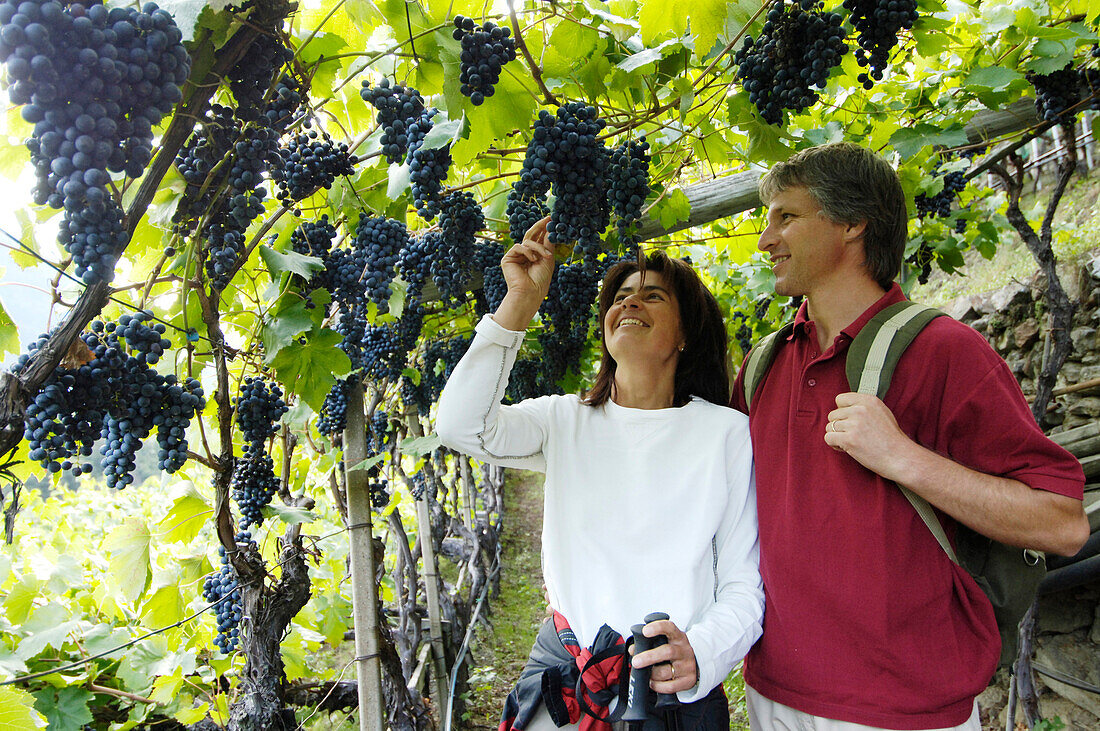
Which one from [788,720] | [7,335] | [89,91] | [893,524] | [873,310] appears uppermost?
[89,91]

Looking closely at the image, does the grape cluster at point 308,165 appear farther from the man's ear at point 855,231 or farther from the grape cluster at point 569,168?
the man's ear at point 855,231

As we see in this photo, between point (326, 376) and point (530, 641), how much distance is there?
4.37 metres

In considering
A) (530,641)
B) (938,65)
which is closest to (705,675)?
(938,65)

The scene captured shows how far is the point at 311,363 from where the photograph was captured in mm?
2006

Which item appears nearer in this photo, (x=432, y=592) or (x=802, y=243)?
(x=802, y=243)

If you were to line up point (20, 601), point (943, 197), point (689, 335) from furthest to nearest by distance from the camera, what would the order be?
point (943, 197) < point (20, 601) < point (689, 335)

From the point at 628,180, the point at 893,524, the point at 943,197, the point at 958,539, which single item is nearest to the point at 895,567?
the point at 893,524

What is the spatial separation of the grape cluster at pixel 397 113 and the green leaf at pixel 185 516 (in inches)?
46.2

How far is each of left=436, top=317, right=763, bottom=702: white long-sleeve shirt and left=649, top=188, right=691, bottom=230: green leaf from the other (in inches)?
38.0

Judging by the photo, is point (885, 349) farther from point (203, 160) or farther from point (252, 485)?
point (252, 485)

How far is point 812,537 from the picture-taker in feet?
4.59

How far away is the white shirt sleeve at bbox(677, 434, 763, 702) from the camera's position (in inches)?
50.6

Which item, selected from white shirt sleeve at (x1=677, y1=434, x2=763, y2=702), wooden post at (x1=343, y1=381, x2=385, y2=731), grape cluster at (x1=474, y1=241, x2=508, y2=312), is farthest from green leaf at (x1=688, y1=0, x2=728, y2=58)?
wooden post at (x1=343, y1=381, x2=385, y2=731)

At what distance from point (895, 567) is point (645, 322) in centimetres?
83
